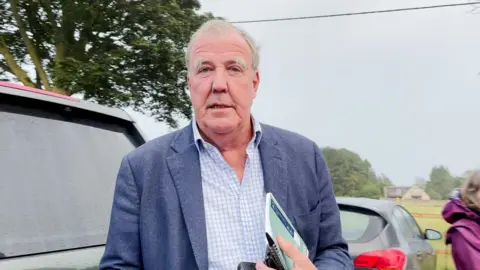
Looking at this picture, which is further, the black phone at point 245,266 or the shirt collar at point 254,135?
the shirt collar at point 254,135

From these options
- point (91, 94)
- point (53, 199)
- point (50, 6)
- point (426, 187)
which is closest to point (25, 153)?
point (53, 199)

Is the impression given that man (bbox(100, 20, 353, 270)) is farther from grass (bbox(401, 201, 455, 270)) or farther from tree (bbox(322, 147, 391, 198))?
tree (bbox(322, 147, 391, 198))

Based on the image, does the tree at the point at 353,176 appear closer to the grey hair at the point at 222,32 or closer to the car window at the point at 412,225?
the car window at the point at 412,225

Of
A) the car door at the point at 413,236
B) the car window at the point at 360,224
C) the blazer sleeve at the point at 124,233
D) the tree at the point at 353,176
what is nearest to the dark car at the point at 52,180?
the blazer sleeve at the point at 124,233

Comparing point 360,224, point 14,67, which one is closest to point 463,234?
point 360,224

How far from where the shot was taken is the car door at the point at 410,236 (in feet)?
18.4

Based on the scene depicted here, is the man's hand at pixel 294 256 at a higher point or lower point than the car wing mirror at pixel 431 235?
higher

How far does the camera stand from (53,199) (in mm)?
1973

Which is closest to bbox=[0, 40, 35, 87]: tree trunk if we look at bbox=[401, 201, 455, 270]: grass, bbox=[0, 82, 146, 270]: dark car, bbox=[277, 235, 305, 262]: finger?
bbox=[401, 201, 455, 270]: grass

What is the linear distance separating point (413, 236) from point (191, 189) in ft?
16.3

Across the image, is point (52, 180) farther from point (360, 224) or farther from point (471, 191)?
point (360, 224)

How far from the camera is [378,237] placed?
5156mm

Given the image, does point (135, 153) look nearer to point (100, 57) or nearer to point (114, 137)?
point (114, 137)

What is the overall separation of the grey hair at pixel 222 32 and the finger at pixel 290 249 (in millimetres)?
656
